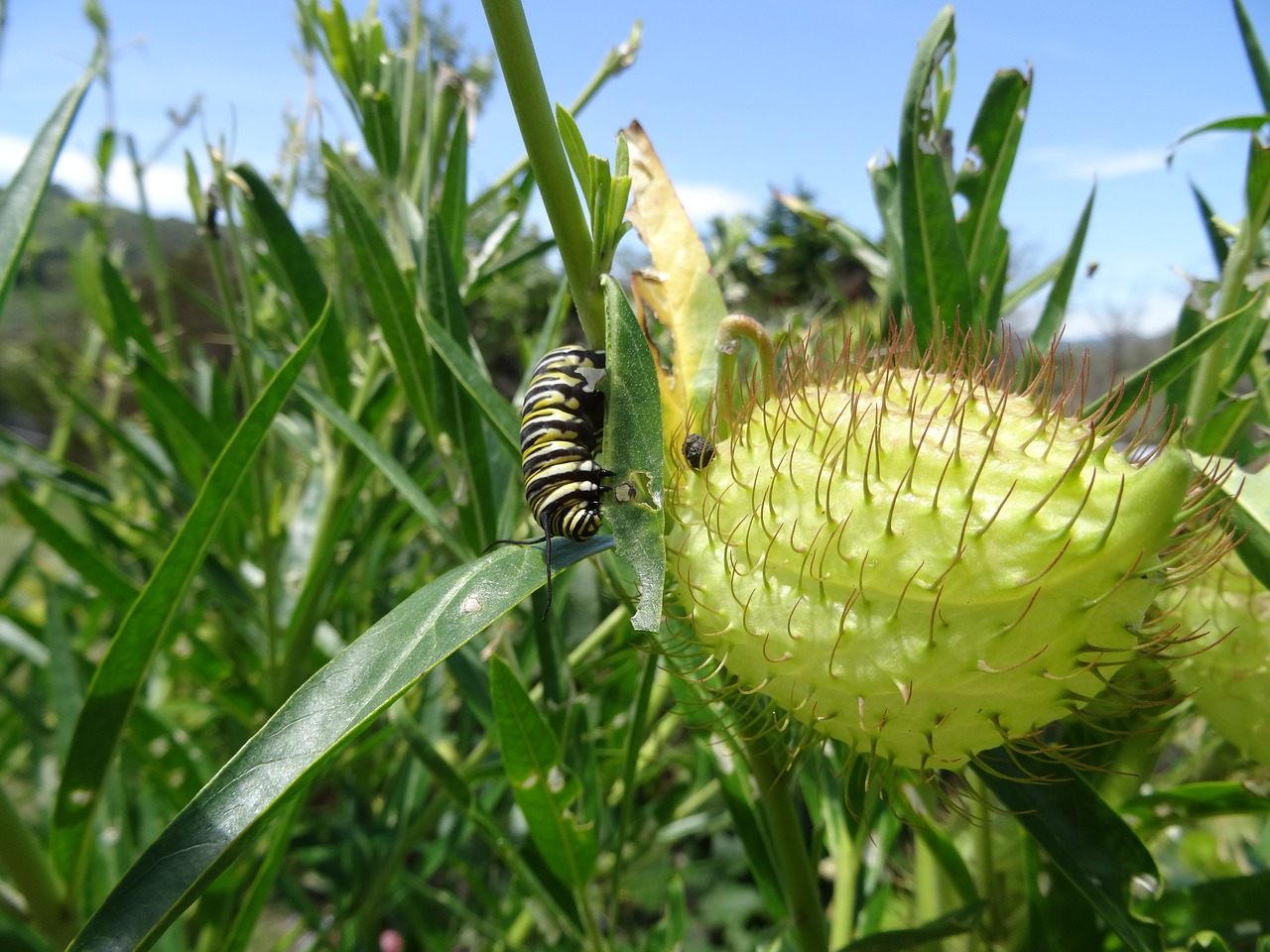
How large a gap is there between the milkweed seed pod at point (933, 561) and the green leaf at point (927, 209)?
0.73 feet

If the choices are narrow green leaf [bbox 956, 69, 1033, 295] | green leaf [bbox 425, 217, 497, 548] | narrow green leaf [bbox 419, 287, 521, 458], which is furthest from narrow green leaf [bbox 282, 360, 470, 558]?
narrow green leaf [bbox 956, 69, 1033, 295]

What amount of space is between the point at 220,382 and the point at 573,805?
921 millimetres

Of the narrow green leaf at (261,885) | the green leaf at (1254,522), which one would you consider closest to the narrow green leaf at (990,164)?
the green leaf at (1254,522)

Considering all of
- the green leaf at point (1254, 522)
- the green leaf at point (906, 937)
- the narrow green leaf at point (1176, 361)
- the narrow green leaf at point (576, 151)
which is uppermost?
the narrow green leaf at point (576, 151)

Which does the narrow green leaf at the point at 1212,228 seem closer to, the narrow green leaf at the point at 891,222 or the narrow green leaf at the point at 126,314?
the narrow green leaf at the point at 891,222

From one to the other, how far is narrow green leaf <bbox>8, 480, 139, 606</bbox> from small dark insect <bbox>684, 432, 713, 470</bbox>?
2.98ft

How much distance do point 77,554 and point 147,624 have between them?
1.63 ft

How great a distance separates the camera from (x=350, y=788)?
159 centimetres

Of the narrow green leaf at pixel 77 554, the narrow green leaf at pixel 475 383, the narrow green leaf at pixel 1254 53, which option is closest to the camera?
the narrow green leaf at pixel 475 383

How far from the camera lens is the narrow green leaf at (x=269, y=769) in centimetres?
43

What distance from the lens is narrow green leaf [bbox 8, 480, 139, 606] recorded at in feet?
3.64

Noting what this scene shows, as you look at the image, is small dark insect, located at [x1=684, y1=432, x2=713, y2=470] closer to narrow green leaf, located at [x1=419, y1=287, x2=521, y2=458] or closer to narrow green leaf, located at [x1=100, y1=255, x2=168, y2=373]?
narrow green leaf, located at [x1=419, y1=287, x2=521, y2=458]

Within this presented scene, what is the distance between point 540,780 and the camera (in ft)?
2.44

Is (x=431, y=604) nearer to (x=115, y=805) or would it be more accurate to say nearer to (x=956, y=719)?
(x=956, y=719)
